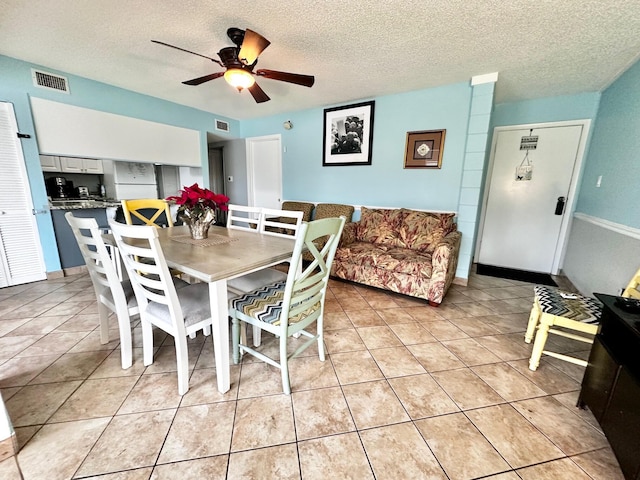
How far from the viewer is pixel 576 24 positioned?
176 cm

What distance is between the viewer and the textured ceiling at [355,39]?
1.68 meters

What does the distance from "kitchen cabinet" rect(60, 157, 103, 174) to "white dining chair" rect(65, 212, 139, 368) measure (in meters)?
2.67

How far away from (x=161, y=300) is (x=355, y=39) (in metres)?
2.31

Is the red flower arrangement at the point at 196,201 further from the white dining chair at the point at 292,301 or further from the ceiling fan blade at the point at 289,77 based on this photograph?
the ceiling fan blade at the point at 289,77

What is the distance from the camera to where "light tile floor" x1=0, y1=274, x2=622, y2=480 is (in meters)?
1.06

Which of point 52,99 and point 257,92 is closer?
point 257,92

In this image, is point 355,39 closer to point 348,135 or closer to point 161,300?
point 348,135

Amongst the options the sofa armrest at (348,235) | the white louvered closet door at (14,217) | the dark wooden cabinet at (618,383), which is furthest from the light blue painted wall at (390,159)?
the white louvered closet door at (14,217)

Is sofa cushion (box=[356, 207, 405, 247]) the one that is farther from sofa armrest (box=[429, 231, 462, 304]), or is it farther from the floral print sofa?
sofa armrest (box=[429, 231, 462, 304])

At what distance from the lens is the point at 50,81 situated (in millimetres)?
2740

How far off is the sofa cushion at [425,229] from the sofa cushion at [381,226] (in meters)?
0.07

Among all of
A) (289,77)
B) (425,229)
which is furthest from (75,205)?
(425,229)

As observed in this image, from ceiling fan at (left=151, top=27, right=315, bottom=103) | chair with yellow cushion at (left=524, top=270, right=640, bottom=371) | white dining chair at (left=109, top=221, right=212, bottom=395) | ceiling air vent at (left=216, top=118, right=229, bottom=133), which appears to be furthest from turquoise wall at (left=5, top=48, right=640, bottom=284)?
white dining chair at (left=109, top=221, right=212, bottom=395)

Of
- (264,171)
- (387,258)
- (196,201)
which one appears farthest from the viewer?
(264,171)
